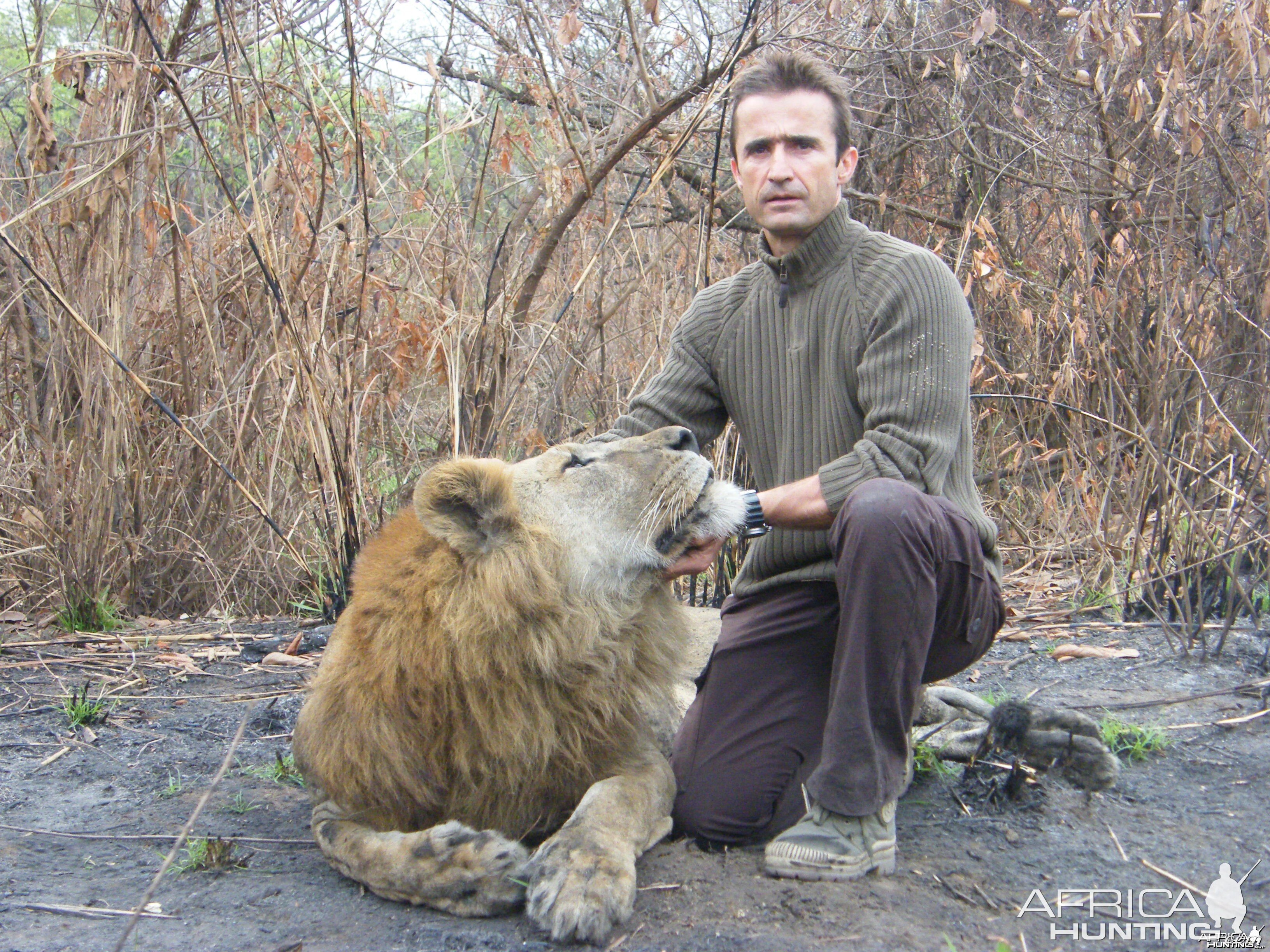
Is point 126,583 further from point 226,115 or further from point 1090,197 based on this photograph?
point 1090,197

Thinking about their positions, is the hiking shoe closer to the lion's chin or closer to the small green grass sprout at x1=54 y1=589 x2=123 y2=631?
the lion's chin

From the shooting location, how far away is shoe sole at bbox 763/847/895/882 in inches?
105

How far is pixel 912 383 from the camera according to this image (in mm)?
2961

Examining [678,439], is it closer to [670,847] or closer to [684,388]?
[684,388]

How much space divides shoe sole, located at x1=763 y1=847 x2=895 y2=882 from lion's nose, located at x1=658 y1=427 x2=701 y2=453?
1060 millimetres

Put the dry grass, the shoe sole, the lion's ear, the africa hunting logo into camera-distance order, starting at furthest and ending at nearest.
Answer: the dry grass < the lion's ear < the shoe sole < the africa hunting logo

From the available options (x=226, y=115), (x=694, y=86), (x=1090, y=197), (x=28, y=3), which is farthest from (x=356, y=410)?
(x=1090, y=197)

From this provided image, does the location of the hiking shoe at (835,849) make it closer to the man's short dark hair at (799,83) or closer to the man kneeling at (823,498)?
the man kneeling at (823,498)

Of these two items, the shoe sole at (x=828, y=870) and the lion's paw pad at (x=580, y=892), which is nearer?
the lion's paw pad at (x=580, y=892)

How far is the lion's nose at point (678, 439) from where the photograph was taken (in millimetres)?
3061

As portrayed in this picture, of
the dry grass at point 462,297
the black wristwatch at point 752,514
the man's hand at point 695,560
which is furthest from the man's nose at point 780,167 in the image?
the dry grass at point 462,297

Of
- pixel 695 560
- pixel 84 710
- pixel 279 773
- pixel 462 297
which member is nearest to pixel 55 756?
pixel 84 710

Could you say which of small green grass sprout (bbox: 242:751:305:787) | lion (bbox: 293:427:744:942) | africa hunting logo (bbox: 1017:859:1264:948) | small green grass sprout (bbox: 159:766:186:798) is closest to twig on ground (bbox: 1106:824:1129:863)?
africa hunting logo (bbox: 1017:859:1264:948)

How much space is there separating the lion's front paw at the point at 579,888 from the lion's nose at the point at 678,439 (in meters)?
1.03
